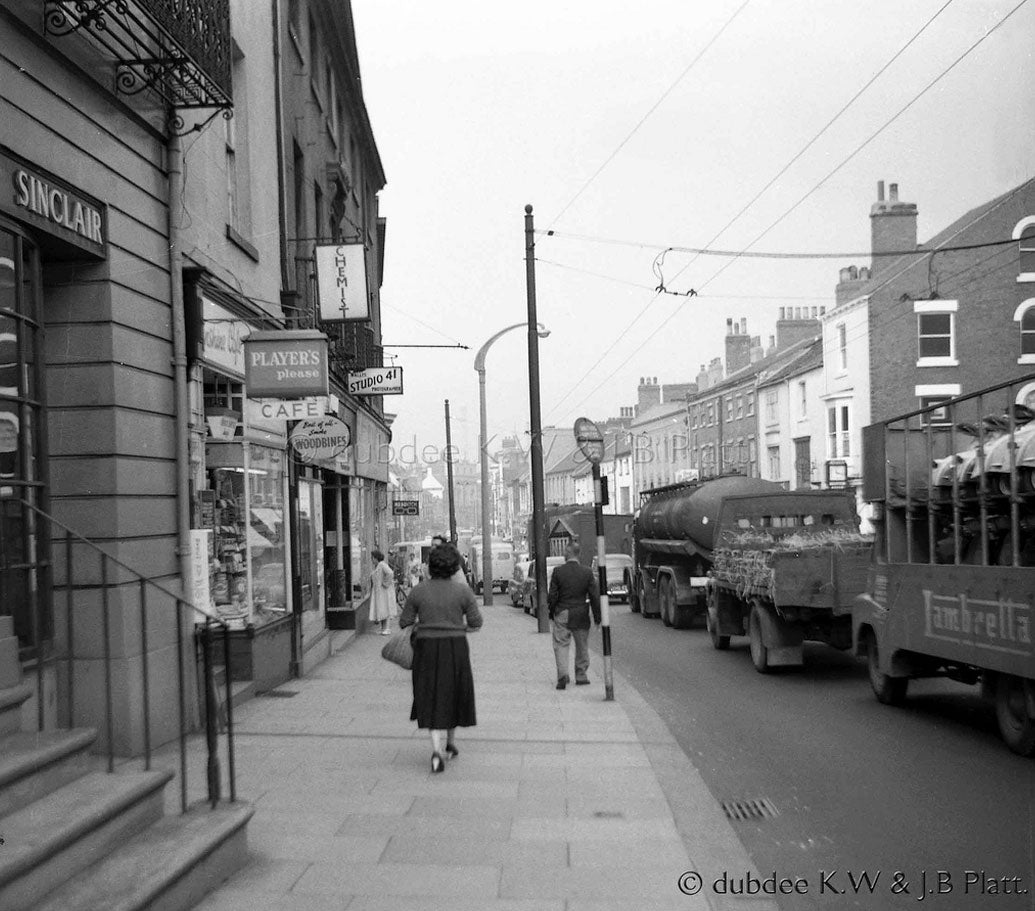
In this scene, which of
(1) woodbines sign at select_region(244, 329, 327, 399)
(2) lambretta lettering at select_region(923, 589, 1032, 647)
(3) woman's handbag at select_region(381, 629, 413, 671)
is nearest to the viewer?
(2) lambretta lettering at select_region(923, 589, 1032, 647)

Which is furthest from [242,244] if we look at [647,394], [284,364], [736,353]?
[647,394]

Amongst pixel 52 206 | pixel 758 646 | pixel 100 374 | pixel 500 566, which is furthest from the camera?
pixel 500 566

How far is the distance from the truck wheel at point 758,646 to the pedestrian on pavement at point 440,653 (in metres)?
7.21

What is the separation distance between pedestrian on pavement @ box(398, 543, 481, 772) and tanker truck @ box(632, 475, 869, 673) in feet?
21.5

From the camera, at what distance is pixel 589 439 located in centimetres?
1352

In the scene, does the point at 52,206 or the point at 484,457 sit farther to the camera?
the point at 484,457

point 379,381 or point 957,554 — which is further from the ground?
point 379,381

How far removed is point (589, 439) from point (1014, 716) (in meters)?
5.77

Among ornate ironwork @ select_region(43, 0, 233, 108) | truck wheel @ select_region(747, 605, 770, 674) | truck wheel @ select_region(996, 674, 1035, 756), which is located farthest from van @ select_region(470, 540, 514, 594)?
ornate ironwork @ select_region(43, 0, 233, 108)

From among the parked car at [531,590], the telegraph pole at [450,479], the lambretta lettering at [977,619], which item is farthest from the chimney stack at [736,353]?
the lambretta lettering at [977,619]

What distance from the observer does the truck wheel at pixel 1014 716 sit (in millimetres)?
8945

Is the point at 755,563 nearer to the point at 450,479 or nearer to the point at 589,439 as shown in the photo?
the point at 589,439

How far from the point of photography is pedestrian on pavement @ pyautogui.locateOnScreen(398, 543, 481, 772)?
8562 millimetres

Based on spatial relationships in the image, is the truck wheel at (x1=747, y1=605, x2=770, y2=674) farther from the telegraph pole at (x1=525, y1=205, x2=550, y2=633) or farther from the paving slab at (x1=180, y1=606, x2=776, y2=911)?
the telegraph pole at (x1=525, y1=205, x2=550, y2=633)
